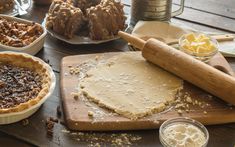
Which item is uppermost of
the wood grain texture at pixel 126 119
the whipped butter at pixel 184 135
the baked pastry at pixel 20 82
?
the baked pastry at pixel 20 82

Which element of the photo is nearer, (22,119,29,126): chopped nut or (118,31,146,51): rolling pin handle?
(22,119,29,126): chopped nut

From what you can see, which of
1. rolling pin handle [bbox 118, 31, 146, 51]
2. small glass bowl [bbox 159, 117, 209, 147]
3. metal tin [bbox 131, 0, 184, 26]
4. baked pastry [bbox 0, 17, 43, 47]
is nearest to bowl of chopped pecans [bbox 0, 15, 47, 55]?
baked pastry [bbox 0, 17, 43, 47]

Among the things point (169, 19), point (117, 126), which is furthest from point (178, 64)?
point (169, 19)

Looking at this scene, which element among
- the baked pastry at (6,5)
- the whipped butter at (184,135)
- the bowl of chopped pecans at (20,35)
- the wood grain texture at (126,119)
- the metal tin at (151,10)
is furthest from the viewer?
the baked pastry at (6,5)

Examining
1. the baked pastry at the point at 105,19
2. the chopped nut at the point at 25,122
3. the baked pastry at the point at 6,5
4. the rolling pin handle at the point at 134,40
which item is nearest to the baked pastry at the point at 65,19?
the baked pastry at the point at 105,19

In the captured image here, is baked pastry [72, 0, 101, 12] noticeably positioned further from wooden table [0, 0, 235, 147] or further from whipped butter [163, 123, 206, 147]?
whipped butter [163, 123, 206, 147]

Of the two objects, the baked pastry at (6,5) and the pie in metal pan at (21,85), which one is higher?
the baked pastry at (6,5)

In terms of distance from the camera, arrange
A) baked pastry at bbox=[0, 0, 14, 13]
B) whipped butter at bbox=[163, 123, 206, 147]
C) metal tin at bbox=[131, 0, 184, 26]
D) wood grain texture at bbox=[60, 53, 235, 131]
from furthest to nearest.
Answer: baked pastry at bbox=[0, 0, 14, 13] < metal tin at bbox=[131, 0, 184, 26] < wood grain texture at bbox=[60, 53, 235, 131] < whipped butter at bbox=[163, 123, 206, 147]

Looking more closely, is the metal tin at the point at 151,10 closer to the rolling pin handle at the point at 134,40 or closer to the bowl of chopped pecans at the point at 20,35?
the rolling pin handle at the point at 134,40
